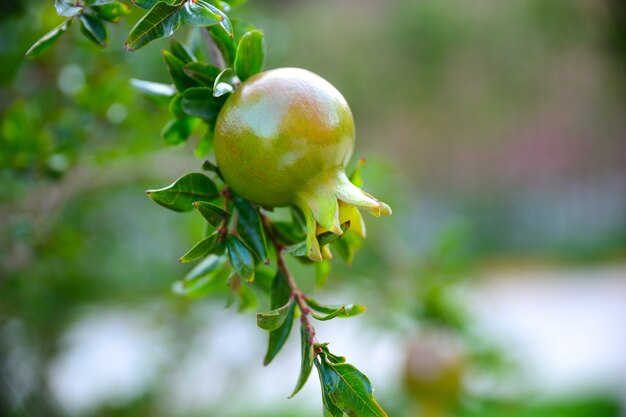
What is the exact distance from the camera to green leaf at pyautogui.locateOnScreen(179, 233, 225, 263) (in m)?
0.46

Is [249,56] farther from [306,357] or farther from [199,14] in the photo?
[306,357]

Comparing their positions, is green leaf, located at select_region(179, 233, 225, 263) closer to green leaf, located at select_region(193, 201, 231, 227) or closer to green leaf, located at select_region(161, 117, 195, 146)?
green leaf, located at select_region(193, 201, 231, 227)

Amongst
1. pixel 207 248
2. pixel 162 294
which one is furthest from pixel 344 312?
pixel 162 294

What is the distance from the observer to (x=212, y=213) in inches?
18.4

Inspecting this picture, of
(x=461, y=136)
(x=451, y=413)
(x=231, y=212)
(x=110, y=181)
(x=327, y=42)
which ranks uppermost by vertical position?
(x=231, y=212)

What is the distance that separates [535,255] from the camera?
6465 millimetres

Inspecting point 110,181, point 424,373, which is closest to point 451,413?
point 424,373

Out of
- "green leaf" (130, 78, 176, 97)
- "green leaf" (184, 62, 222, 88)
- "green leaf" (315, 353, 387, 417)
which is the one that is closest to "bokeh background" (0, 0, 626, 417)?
"green leaf" (130, 78, 176, 97)

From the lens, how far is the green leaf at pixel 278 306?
0.49m

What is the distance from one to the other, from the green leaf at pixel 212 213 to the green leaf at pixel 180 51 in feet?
0.42

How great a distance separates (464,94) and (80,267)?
5.66 metres

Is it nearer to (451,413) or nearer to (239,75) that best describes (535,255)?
(451,413)

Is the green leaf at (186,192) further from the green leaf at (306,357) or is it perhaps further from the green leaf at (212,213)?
the green leaf at (306,357)

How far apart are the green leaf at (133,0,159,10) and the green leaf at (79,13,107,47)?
5 centimetres
